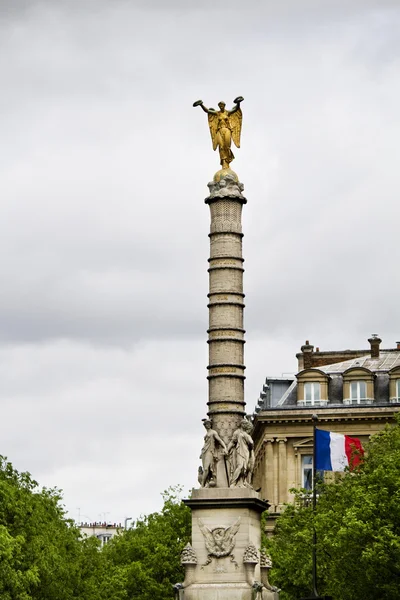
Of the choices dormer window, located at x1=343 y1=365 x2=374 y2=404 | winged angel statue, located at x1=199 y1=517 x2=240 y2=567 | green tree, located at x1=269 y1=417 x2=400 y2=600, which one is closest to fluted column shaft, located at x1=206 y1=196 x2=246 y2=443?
winged angel statue, located at x1=199 y1=517 x2=240 y2=567

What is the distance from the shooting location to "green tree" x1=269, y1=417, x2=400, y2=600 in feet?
171

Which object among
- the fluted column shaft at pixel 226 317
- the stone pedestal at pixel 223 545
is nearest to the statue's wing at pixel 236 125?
the fluted column shaft at pixel 226 317

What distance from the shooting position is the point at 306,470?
86750 mm

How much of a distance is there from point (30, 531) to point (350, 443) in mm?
12809

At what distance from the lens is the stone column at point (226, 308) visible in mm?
51594

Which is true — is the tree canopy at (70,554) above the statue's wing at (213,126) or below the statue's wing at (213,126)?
below

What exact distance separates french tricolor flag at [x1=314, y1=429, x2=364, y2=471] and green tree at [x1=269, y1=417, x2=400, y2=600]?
2.29ft

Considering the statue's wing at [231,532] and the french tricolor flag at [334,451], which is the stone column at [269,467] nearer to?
the french tricolor flag at [334,451]

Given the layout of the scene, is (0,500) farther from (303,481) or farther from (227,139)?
(303,481)

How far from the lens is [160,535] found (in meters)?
75.4

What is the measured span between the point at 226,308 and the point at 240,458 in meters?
4.95

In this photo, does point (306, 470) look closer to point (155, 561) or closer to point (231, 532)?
point (155, 561)

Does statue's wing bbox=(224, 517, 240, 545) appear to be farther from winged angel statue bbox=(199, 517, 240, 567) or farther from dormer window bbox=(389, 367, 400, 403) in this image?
dormer window bbox=(389, 367, 400, 403)

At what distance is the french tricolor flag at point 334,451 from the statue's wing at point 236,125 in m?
12.9
